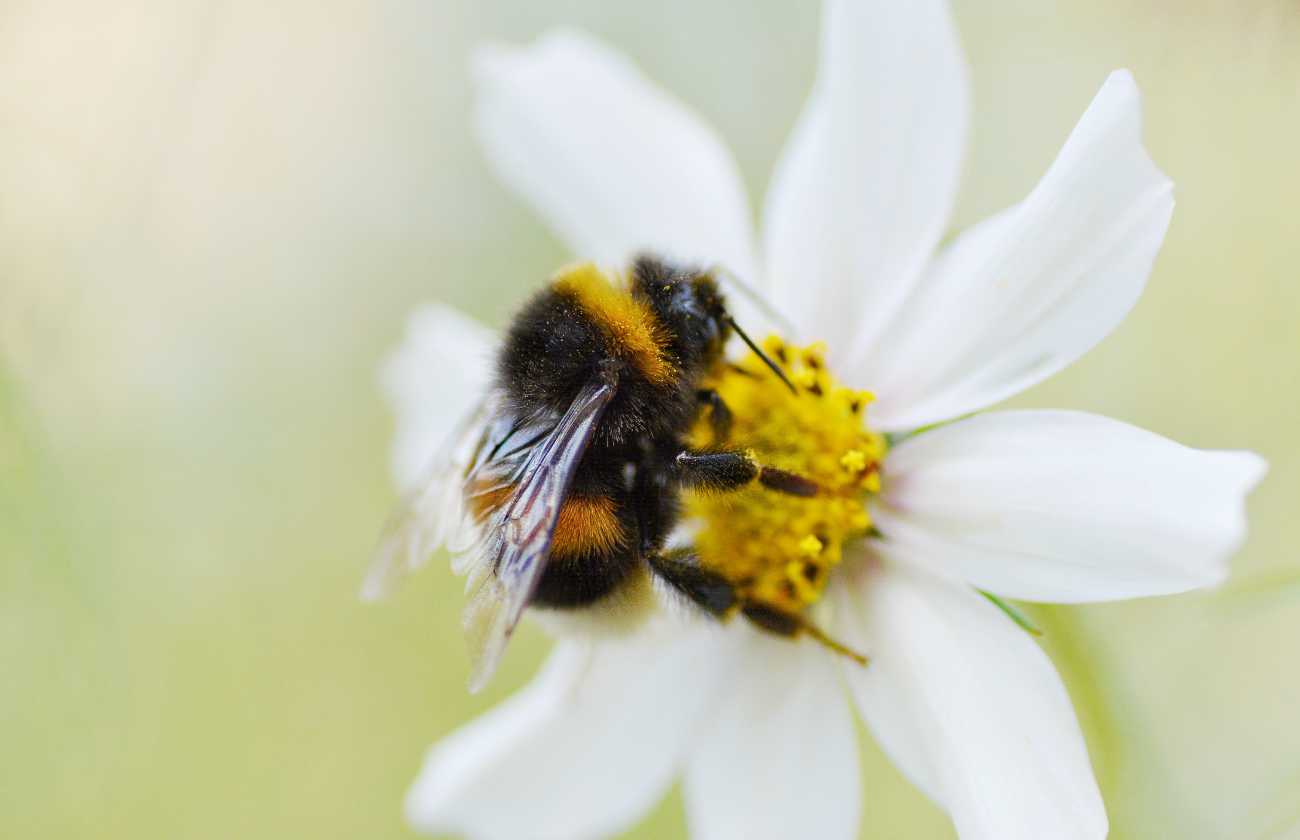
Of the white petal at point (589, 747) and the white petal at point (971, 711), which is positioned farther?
the white petal at point (589, 747)

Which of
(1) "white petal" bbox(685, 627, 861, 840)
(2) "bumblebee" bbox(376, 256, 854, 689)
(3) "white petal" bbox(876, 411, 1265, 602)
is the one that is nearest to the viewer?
(3) "white petal" bbox(876, 411, 1265, 602)

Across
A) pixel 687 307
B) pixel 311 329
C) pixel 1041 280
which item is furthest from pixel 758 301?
pixel 311 329

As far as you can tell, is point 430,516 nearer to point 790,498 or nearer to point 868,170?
point 790,498

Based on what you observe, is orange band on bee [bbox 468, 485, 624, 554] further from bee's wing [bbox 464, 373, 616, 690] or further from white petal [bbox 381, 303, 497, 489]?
white petal [bbox 381, 303, 497, 489]

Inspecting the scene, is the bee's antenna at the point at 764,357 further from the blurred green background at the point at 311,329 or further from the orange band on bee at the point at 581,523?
the blurred green background at the point at 311,329

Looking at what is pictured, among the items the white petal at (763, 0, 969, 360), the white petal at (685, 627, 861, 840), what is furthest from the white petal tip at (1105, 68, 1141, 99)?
the white petal at (685, 627, 861, 840)

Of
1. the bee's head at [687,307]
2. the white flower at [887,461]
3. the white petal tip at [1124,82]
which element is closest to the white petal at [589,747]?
the white flower at [887,461]
